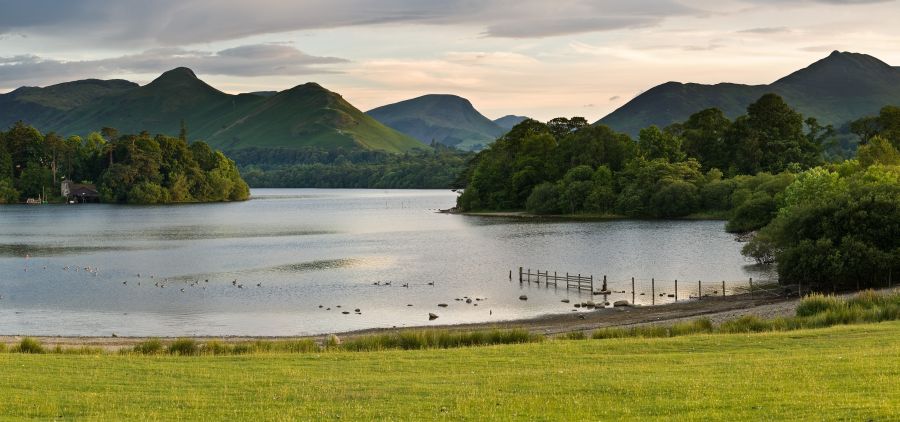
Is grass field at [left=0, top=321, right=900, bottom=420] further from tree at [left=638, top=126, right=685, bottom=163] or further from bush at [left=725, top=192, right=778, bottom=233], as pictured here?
tree at [left=638, top=126, right=685, bottom=163]

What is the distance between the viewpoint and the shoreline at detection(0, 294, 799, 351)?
4100cm

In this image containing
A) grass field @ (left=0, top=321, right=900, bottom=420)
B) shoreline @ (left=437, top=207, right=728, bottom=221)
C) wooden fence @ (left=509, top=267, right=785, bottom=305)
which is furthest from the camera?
shoreline @ (left=437, top=207, right=728, bottom=221)

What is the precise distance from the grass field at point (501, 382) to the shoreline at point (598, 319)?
1238 cm

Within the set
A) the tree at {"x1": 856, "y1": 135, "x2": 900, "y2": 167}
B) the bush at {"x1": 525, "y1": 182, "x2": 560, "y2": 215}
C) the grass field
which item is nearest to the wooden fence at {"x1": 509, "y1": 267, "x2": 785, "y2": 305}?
the grass field

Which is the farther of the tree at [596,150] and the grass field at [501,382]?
the tree at [596,150]

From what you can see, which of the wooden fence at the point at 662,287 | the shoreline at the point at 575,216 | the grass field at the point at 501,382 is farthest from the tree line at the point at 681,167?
the grass field at the point at 501,382

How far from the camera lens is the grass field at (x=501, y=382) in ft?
55.3

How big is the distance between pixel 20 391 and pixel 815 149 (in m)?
157

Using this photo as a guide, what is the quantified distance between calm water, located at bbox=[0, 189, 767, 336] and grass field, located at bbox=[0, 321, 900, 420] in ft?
73.8

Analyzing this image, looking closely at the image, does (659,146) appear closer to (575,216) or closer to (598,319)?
(575,216)

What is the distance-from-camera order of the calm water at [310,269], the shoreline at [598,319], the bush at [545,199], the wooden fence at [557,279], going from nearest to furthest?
the shoreline at [598,319], the calm water at [310,269], the wooden fence at [557,279], the bush at [545,199]

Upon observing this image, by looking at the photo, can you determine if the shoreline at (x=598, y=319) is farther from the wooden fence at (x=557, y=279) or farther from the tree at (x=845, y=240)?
the wooden fence at (x=557, y=279)

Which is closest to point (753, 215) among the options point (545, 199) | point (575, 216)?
point (575, 216)

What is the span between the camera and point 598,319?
47.6 meters
